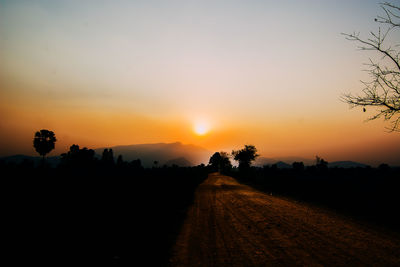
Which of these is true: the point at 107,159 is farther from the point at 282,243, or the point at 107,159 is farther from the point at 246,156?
the point at 282,243

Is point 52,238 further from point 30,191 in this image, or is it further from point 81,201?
point 30,191

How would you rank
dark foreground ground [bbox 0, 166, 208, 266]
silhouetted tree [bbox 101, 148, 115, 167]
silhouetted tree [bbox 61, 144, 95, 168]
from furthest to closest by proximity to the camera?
silhouetted tree [bbox 101, 148, 115, 167] → silhouetted tree [bbox 61, 144, 95, 168] → dark foreground ground [bbox 0, 166, 208, 266]

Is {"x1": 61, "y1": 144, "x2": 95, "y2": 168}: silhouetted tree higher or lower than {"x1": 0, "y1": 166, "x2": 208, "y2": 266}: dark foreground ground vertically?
higher

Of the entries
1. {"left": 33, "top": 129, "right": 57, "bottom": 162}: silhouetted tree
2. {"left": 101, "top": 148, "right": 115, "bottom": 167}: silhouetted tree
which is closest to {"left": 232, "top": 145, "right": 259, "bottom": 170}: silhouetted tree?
{"left": 101, "top": 148, "right": 115, "bottom": 167}: silhouetted tree

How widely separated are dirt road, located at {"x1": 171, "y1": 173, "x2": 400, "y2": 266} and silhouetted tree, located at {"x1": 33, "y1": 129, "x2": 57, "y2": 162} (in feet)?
293

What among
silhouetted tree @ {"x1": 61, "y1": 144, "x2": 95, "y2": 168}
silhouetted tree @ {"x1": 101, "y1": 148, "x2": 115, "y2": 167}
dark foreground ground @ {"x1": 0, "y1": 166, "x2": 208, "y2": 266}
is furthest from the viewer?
silhouetted tree @ {"x1": 101, "y1": 148, "x2": 115, "y2": 167}

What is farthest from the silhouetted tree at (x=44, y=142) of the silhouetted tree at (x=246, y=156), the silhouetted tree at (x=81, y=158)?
the silhouetted tree at (x=246, y=156)

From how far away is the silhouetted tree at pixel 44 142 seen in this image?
78.6 meters

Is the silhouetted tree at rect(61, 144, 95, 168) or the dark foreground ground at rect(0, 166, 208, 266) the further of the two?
the silhouetted tree at rect(61, 144, 95, 168)

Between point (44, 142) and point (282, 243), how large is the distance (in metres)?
95.5

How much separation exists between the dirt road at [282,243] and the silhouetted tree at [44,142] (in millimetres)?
89436

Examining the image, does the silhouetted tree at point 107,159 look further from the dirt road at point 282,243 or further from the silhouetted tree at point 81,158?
the dirt road at point 282,243

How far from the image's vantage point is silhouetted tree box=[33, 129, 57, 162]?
78631 millimetres

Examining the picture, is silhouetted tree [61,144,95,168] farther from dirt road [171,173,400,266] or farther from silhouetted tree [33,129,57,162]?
dirt road [171,173,400,266]
